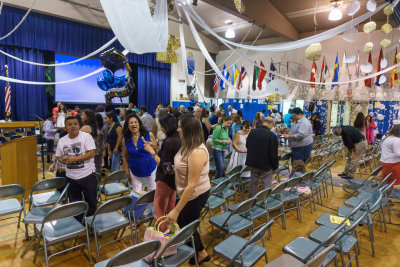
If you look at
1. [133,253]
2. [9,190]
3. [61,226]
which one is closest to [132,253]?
[133,253]

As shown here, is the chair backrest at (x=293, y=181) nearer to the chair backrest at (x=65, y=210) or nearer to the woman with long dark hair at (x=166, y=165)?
the woman with long dark hair at (x=166, y=165)

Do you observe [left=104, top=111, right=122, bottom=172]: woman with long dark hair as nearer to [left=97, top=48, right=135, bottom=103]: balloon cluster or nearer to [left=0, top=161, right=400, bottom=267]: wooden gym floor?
[left=0, top=161, right=400, bottom=267]: wooden gym floor

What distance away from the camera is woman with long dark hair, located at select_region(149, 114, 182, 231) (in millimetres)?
2416

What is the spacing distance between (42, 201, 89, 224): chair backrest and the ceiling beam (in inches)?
290

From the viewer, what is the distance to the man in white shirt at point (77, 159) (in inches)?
109

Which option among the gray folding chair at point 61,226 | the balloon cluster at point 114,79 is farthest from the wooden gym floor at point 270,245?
the balloon cluster at point 114,79

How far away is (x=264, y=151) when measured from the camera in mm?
3496

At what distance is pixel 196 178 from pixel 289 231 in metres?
2.13

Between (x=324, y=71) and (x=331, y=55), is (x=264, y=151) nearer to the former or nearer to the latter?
(x=324, y=71)

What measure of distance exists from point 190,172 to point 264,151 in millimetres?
1751

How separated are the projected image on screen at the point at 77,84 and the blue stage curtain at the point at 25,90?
0.74 m

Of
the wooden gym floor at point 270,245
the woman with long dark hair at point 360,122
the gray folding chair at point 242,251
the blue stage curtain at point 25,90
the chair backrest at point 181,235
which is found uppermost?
the blue stage curtain at point 25,90

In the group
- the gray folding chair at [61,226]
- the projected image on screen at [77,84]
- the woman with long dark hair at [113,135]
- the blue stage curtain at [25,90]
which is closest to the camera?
the gray folding chair at [61,226]

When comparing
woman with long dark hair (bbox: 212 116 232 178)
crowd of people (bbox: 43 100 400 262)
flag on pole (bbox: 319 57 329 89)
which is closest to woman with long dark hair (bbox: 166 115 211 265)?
crowd of people (bbox: 43 100 400 262)
